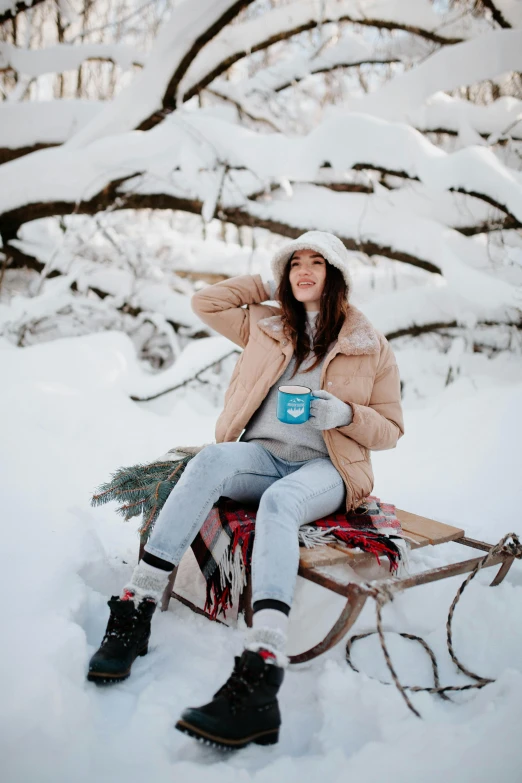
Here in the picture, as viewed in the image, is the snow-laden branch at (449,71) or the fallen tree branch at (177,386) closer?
the snow-laden branch at (449,71)

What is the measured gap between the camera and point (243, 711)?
143 cm

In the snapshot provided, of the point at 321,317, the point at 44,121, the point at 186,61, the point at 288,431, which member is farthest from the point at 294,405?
the point at 44,121

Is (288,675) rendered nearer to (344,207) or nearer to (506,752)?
(506,752)

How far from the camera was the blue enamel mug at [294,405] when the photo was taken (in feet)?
6.53

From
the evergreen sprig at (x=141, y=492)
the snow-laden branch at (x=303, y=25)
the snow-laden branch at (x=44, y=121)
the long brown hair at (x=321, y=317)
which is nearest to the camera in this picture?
the evergreen sprig at (x=141, y=492)

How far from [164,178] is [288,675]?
13.9 ft

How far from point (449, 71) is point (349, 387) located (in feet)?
12.5

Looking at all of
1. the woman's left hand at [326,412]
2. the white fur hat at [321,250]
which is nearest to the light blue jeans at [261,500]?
the woman's left hand at [326,412]

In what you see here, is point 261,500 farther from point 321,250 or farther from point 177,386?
point 177,386

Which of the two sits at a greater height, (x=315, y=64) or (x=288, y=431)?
(x=315, y=64)

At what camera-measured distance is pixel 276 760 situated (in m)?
1.40

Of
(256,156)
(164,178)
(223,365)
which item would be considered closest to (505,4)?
(256,156)

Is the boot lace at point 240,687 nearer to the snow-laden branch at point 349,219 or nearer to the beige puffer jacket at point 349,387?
the beige puffer jacket at point 349,387

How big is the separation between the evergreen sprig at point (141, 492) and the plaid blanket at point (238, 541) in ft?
0.72
